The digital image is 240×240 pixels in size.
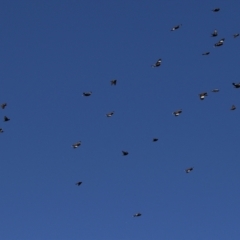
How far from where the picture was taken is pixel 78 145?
276ft

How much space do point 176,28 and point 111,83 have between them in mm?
7203

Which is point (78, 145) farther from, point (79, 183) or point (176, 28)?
point (176, 28)

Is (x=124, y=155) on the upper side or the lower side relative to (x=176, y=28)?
lower

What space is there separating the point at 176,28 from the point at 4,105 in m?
16.5

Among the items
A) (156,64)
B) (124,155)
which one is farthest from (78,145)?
(156,64)

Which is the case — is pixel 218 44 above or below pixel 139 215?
above

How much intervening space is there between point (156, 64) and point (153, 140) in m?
8.71

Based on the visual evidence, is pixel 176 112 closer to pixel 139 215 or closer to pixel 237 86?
pixel 237 86

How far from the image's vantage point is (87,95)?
82.2 meters

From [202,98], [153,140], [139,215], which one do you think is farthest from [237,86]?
[139,215]

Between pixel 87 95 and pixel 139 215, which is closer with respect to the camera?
pixel 87 95

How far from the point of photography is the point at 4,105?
85688mm

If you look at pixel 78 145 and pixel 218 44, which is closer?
pixel 218 44

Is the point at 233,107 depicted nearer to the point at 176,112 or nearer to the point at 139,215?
the point at 176,112
